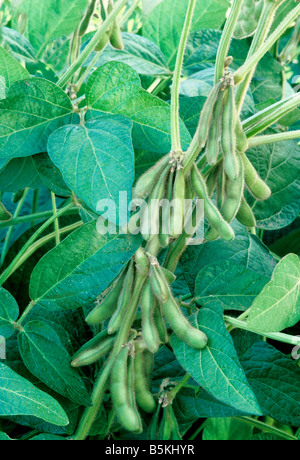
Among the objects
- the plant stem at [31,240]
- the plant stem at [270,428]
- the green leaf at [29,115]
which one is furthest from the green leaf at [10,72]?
the plant stem at [270,428]

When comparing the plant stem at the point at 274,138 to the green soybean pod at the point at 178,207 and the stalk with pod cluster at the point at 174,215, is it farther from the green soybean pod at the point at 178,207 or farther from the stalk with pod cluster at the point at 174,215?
the green soybean pod at the point at 178,207

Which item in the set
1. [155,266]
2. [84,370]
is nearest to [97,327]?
[84,370]

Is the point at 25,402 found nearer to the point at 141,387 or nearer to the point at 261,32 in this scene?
the point at 141,387

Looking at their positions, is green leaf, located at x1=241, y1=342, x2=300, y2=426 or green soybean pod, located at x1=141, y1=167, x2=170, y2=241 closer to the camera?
green soybean pod, located at x1=141, y1=167, x2=170, y2=241

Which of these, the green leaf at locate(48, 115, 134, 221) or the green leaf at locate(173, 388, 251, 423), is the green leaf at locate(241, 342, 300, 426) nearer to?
the green leaf at locate(173, 388, 251, 423)

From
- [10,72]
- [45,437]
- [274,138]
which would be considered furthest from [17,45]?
[45,437]

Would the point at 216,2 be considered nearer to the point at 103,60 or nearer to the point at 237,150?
the point at 103,60

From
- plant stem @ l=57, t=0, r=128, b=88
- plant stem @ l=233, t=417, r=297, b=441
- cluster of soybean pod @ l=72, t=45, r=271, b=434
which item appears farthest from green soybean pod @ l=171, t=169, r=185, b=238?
plant stem @ l=233, t=417, r=297, b=441

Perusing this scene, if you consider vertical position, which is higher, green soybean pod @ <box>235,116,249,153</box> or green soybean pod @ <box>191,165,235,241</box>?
green soybean pod @ <box>235,116,249,153</box>
